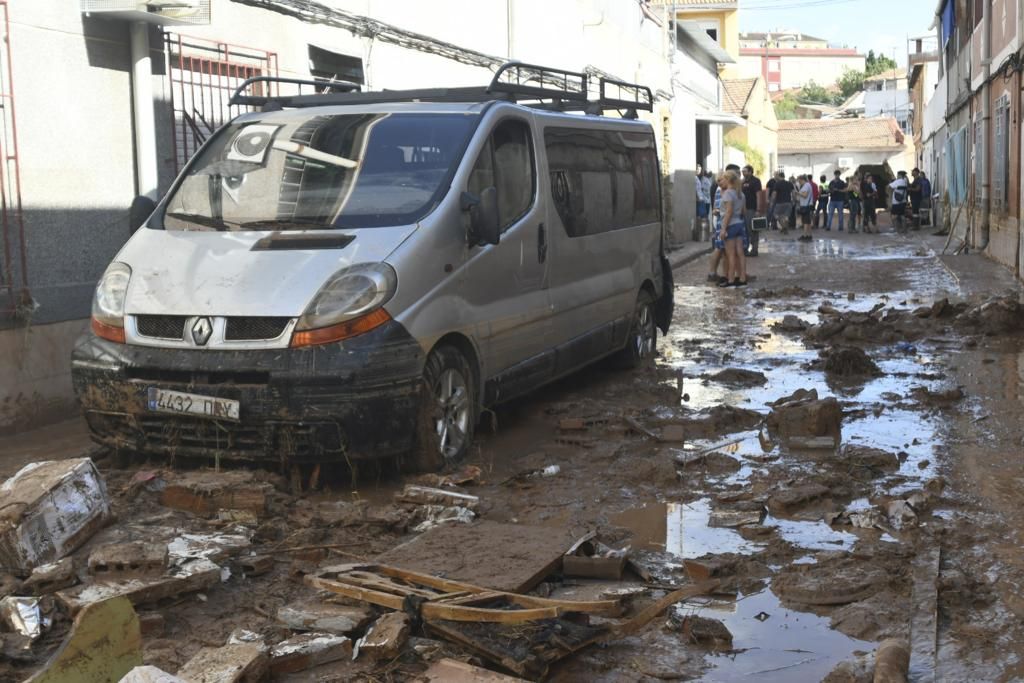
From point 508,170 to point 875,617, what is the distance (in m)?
4.02

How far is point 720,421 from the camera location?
326 inches

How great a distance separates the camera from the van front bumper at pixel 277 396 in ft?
19.7

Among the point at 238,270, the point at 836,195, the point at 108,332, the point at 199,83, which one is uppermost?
the point at 199,83

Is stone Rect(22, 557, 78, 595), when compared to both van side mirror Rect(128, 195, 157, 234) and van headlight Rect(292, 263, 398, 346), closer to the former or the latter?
van headlight Rect(292, 263, 398, 346)

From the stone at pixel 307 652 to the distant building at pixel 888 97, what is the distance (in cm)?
9200

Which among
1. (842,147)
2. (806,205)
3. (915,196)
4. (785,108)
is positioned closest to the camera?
(806,205)

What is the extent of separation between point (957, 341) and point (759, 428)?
4822 mm

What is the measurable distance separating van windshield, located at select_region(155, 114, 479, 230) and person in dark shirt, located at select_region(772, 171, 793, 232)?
89.3ft

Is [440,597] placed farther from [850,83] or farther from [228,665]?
[850,83]

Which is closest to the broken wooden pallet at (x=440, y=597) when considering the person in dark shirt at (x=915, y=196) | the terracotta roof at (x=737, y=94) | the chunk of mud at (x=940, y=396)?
the chunk of mud at (x=940, y=396)

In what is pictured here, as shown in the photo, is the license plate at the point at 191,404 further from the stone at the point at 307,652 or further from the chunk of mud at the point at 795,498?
the chunk of mud at the point at 795,498

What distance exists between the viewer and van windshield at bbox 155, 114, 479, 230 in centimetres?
684

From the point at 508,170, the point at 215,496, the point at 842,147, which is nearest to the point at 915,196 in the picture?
the point at 508,170

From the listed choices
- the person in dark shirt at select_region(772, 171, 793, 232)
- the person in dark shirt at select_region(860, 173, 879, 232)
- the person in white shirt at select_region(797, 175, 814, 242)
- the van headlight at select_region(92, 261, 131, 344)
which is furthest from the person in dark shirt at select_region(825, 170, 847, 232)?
the van headlight at select_region(92, 261, 131, 344)
